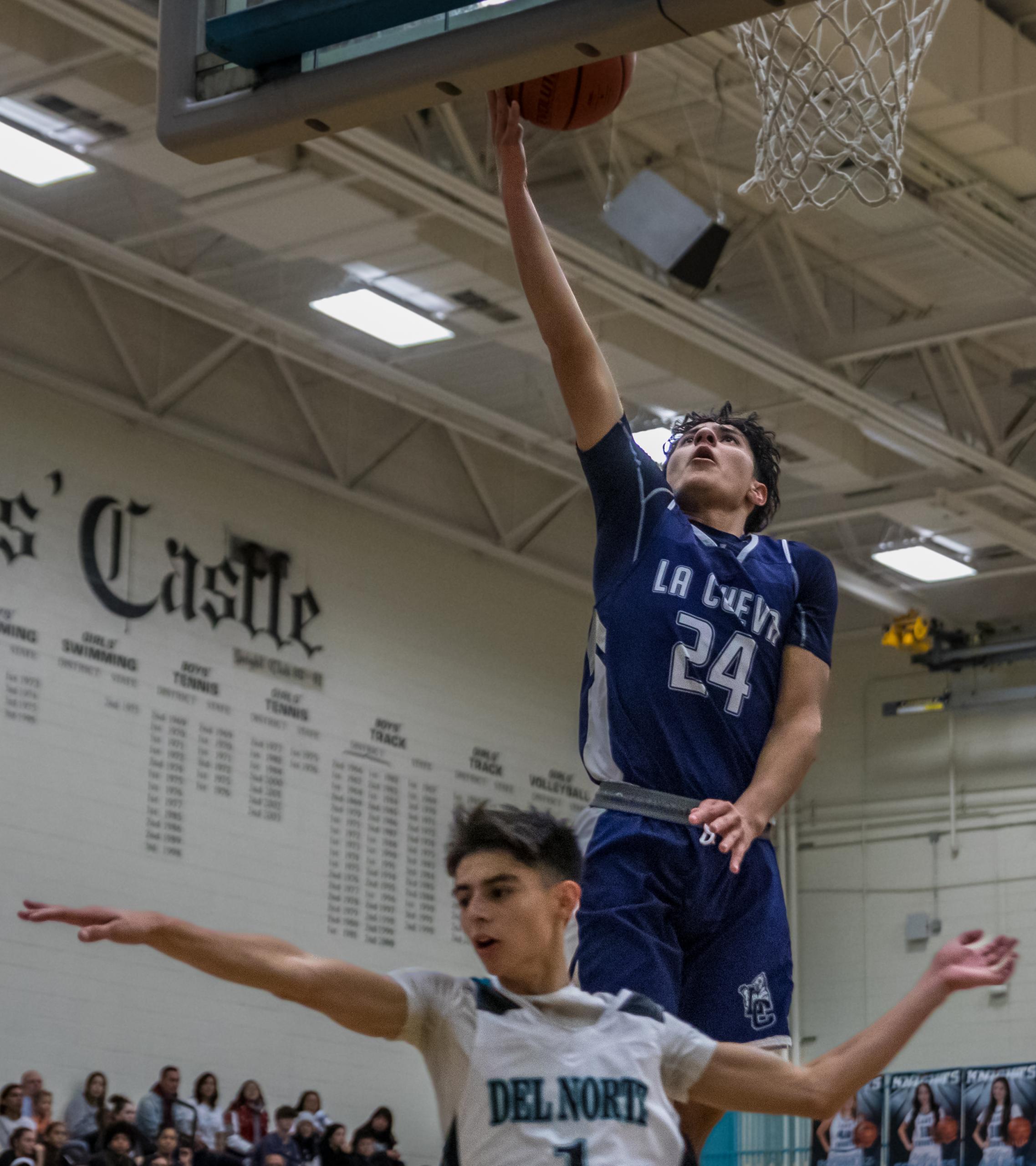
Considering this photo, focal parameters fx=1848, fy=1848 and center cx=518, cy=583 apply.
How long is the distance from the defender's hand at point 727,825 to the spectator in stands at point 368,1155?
37.1 feet

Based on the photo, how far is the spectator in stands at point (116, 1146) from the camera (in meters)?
12.2

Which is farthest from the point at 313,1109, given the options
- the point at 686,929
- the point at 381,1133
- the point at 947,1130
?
the point at 686,929

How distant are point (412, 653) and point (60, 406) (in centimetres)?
421

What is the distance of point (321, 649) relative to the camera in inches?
641

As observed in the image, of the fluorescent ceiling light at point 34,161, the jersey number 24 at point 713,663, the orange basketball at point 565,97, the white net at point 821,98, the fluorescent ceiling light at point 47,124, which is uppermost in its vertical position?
the fluorescent ceiling light at point 47,124

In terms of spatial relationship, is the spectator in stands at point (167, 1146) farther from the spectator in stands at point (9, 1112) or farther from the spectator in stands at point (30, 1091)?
the spectator in stands at point (9, 1112)

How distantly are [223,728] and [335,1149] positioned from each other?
11.4 feet

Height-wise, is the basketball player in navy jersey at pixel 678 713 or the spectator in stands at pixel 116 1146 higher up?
the basketball player in navy jersey at pixel 678 713

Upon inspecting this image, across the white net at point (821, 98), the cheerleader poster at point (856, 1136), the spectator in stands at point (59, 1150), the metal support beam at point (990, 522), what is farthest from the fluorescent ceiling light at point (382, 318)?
the cheerleader poster at point (856, 1136)

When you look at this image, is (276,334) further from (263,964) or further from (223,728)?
(263,964)

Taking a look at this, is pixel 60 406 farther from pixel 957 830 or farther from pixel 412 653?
pixel 957 830

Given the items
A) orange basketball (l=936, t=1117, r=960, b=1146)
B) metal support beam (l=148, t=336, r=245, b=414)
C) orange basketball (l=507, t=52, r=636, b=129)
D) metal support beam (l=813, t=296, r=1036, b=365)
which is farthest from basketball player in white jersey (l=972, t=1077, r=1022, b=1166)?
orange basketball (l=507, t=52, r=636, b=129)

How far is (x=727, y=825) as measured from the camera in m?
3.48

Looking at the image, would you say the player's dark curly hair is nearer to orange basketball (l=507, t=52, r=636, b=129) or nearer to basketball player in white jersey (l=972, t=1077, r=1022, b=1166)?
orange basketball (l=507, t=52, r=636, b=129)
